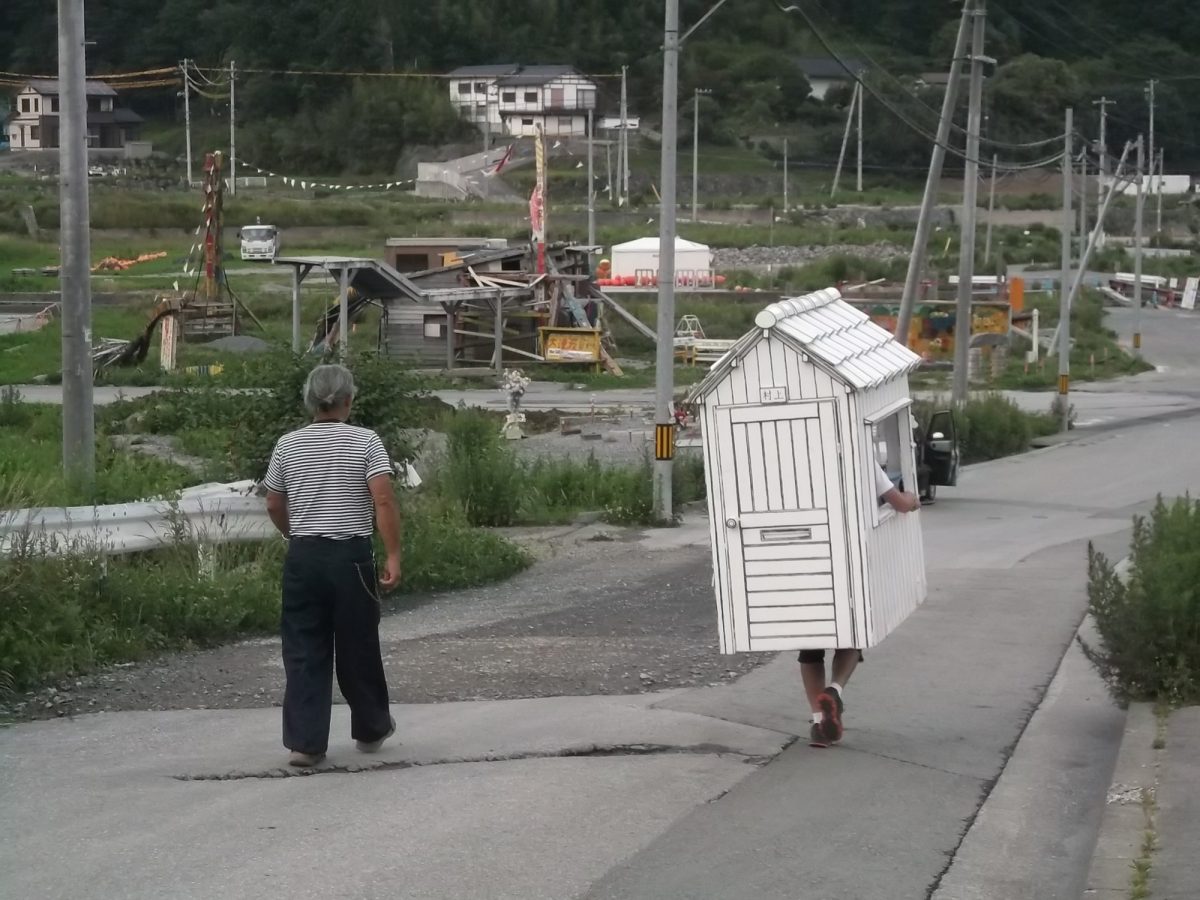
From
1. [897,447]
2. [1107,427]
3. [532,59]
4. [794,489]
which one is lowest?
[794,489]

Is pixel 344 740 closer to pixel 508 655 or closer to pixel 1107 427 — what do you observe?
pixel 508 655

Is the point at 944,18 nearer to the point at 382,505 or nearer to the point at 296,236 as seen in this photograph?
the point at 296,236

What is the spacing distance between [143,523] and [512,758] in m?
4.59

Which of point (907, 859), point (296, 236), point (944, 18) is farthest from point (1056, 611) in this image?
point (944, 18)

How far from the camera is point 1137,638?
916cm

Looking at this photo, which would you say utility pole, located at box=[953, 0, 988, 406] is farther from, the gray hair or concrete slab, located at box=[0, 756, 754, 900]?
concrete slab, located at box=[0, 756, 754, 900]

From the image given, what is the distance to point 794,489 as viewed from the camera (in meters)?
8.18

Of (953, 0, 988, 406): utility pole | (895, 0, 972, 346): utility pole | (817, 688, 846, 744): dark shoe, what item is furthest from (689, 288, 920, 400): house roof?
(953, 0, 988, 406): utility pole

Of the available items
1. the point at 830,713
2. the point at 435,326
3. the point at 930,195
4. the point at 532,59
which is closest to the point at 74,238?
the point at 830,713

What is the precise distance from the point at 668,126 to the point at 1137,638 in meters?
10.6

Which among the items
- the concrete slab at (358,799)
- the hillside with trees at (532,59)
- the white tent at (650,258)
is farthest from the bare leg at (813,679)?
the hillside with trees at (532,59)

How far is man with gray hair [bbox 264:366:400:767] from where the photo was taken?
7.50m

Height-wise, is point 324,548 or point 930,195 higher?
point 930,195

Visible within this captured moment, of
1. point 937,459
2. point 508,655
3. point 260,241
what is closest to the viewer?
point 508,655
